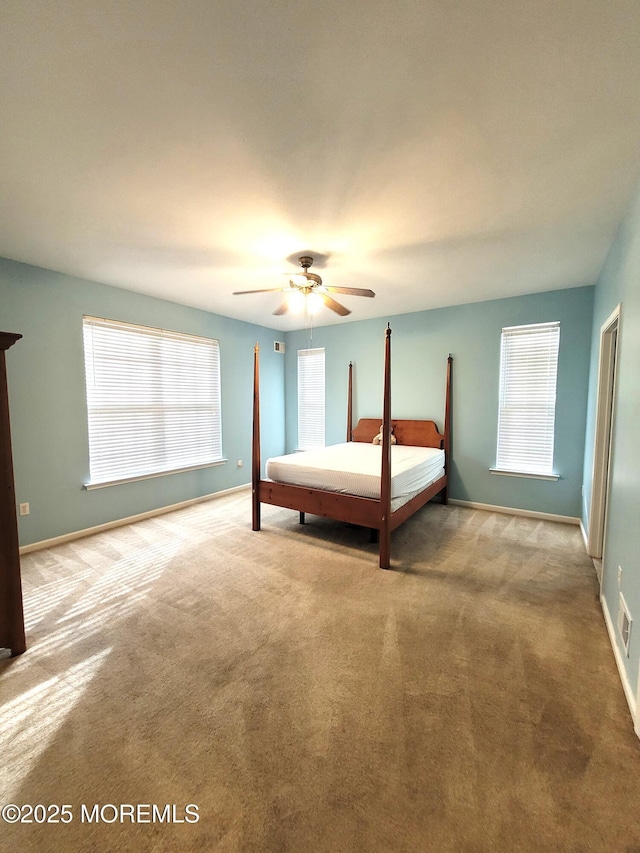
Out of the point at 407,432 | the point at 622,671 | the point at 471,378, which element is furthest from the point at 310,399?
the point at 622,671

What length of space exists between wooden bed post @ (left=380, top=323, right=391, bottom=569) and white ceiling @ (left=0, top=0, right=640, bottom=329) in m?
0.97

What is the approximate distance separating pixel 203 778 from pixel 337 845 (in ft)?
1.72

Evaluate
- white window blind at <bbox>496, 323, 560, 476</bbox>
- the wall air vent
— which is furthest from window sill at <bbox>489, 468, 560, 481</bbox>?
the wall air vent

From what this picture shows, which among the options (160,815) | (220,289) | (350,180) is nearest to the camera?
(160,815)

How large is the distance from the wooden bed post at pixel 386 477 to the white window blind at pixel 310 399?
290cm

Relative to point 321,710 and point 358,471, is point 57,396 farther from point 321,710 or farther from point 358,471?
point 321,710

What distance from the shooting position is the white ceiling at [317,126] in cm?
111

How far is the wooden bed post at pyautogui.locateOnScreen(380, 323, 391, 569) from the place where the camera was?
2.85 meters

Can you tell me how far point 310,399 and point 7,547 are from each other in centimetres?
445

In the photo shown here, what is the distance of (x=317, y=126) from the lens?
1.52m

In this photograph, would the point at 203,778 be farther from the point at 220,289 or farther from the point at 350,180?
the point at 220,289

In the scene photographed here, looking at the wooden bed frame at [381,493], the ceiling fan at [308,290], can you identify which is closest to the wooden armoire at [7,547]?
the ceiling fan at [308,290]

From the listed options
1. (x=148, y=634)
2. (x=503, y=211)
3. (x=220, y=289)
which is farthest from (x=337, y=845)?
(x=220, y=289)

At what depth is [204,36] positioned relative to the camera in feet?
3.76
